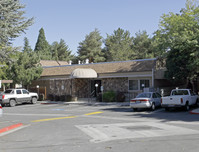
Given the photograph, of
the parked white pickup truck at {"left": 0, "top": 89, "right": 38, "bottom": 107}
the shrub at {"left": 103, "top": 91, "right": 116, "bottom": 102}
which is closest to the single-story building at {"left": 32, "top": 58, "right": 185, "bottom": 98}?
the shrub at {"left": 103, "top": 91, "right": 116, "bottom": 102}

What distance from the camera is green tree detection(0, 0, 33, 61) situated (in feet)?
54.9

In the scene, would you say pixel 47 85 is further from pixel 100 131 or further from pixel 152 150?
pixel 152 150

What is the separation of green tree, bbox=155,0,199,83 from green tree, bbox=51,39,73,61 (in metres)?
49.9

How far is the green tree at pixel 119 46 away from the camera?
57.4 meters

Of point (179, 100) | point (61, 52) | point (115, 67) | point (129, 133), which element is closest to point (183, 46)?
point (179, 100)

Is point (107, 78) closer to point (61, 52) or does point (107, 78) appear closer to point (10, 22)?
point (10, 22)

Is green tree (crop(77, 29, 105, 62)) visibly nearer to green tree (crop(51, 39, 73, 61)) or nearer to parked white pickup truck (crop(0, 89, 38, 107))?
green tree (crop(51, 39, 73, 61))

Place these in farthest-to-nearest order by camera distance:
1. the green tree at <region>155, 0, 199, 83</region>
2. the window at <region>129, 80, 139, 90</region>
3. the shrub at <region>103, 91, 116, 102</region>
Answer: the window at <region>129, 80, 139, 90</region>
the shrub at <region>103, 91, 116, 102</region>
the green tree at <region>155, 0, 199, 83</region>

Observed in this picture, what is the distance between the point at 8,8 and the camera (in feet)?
55.4

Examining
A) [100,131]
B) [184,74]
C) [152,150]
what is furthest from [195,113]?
[152,150]

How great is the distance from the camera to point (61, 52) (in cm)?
7888

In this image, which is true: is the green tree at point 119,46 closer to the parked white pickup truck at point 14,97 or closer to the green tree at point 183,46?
the green tree at point 183,46

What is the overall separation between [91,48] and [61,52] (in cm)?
1387

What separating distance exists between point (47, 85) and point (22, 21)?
694 inches
